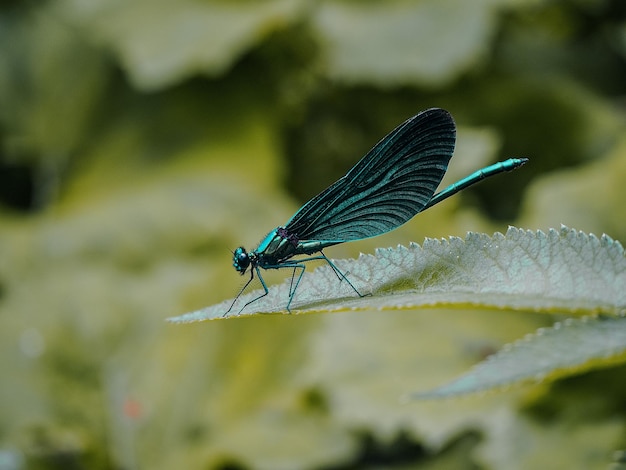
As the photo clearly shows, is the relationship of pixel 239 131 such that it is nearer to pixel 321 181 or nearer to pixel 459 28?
pixel 321 181

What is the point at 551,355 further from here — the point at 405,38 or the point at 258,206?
the point at 405,38

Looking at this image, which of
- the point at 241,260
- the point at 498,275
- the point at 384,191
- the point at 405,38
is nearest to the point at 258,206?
the point at 405,38

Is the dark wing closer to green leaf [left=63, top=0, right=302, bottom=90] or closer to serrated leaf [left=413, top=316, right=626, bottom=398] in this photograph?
serrated leaf [left=413, top=316, right=626, bottom=398]

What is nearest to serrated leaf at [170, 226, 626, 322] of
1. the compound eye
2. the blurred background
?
the compound eye

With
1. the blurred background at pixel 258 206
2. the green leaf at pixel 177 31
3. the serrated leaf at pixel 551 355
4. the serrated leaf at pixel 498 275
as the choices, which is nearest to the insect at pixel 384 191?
the serrated leaf at pixel 498 275

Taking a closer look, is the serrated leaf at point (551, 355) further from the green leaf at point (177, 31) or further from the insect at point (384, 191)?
the green leaf at point (177, 31)

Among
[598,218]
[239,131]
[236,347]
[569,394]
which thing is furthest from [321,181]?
[569,394]
